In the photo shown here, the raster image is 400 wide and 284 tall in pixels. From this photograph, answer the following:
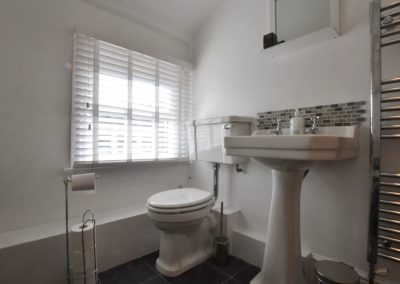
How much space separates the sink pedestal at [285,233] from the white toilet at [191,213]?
450 millimetres

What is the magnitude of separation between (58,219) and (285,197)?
1.44 metres

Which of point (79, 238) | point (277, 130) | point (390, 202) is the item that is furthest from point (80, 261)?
point (390, 202)

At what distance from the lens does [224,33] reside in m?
1.85

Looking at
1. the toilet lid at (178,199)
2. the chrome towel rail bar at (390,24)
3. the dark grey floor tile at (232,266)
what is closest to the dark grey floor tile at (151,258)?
the dark grey floor tile at (232,266)

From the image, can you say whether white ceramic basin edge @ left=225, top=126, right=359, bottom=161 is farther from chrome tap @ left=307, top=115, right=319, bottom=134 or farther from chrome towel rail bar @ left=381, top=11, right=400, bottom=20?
chrome towel rail bar @ left=381, top=11, right=400, bottom=20

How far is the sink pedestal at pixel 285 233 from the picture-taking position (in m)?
1.09

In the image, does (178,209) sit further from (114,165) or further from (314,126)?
(314,126)

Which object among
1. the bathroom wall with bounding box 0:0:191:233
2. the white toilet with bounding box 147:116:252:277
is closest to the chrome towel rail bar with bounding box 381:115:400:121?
the white toilet with bounding box 147:116:252:277

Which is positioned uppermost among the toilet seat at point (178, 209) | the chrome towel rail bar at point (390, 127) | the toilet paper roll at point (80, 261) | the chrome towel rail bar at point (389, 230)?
the chrome towel rail bar at point (390, 127)

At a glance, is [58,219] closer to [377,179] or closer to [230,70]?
[230,70]

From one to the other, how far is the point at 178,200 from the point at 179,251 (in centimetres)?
36

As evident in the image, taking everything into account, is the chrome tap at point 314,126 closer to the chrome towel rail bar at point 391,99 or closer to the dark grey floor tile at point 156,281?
the chrome towel rail bar at point 391,99

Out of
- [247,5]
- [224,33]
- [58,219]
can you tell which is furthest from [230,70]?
[58,219]

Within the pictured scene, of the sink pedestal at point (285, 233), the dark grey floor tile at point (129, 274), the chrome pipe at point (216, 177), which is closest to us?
the sink pedestal at point (285, 233)
